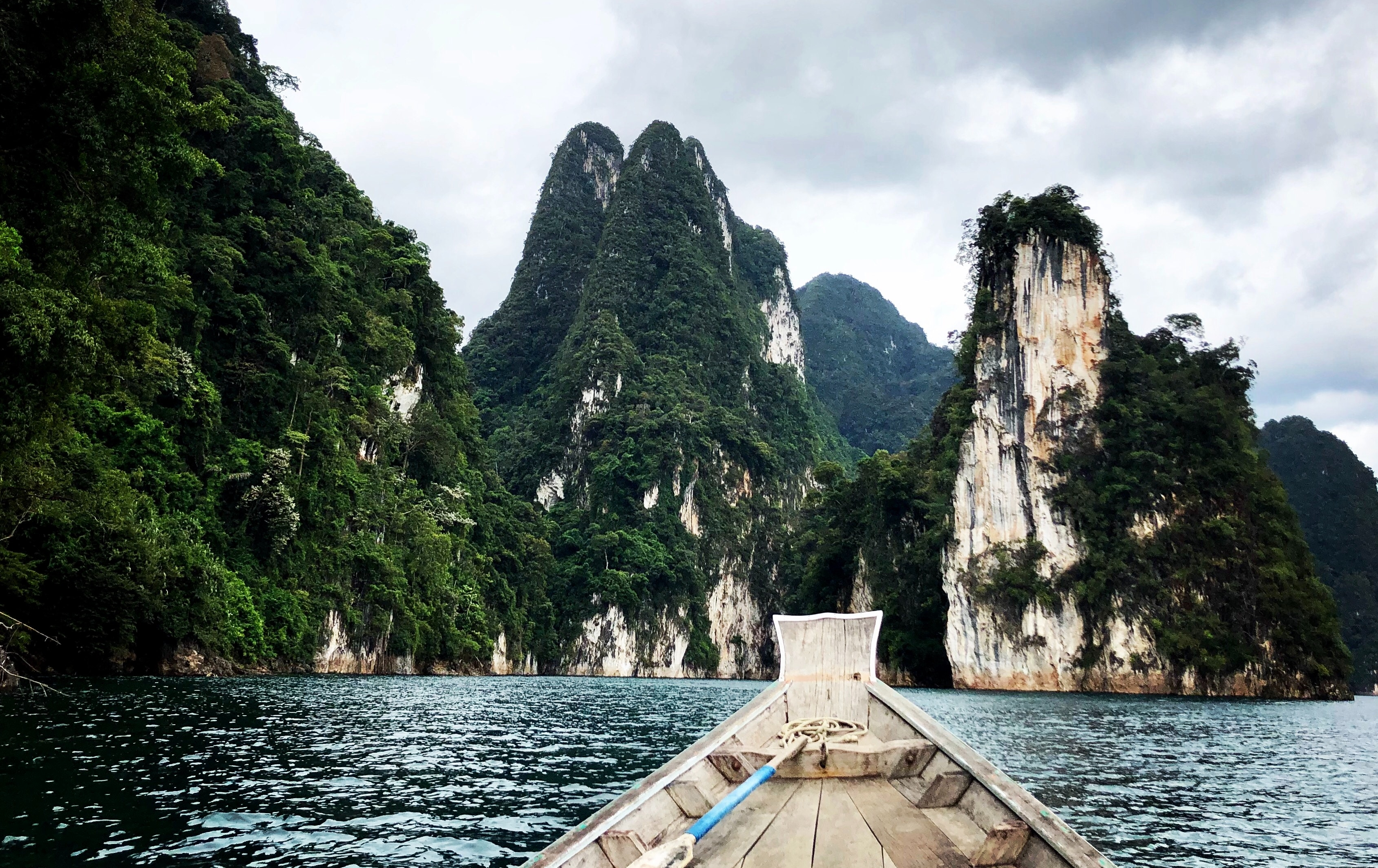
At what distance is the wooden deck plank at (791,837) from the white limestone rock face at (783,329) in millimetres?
110615

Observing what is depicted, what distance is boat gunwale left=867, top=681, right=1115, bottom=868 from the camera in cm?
327

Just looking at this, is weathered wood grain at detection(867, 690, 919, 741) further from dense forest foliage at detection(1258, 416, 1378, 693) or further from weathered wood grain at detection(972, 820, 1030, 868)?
dense forest foliage at detection(1258, 416, 1378, 693)

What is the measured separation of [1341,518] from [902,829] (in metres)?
98.9

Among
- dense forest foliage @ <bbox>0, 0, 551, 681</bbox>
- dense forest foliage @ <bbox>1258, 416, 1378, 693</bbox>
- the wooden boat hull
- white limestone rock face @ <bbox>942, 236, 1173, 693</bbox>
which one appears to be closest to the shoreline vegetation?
dense forest foliage @ <bbox>0, 0, 551, 681</bbox>

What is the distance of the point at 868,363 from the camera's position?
162m

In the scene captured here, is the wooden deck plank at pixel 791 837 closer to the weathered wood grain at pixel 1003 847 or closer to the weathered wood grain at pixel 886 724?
the weathered wood grain at pixel 1003 847

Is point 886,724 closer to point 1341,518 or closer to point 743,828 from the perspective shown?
point 743,828

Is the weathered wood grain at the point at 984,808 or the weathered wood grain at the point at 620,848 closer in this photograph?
the weathered wood grain at the point at 620,848

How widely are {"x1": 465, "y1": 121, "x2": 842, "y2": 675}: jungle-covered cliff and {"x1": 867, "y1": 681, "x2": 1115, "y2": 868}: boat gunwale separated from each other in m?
Result: 61.6

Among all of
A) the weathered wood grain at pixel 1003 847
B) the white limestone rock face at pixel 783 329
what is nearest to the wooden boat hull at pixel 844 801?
the weathered wood grain at pixel 1003 847

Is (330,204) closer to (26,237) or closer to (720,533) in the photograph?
(26,237)

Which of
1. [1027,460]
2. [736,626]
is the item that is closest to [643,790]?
[1027,460]

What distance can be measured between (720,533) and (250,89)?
166ft

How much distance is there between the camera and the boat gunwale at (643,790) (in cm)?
330
